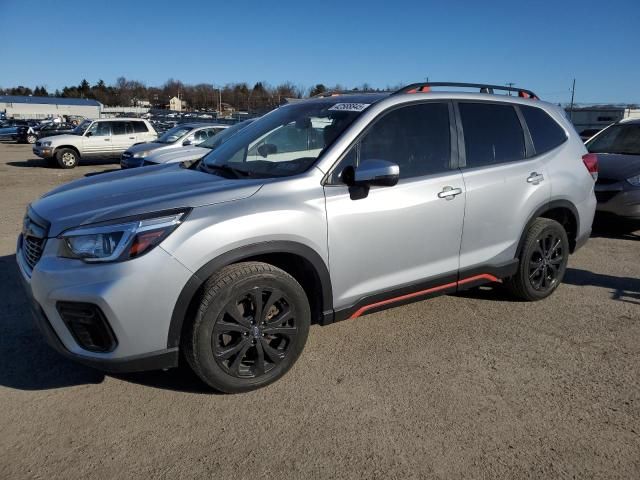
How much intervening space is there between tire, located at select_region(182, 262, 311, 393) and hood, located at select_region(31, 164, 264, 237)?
458mm

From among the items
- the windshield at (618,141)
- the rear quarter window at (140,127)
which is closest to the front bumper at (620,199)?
the windshield at (618,141)

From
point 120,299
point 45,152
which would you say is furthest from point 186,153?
point 45,152

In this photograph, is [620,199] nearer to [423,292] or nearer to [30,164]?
[423,292]

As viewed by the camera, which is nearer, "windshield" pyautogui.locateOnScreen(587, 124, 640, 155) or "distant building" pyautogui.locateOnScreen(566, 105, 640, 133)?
"windshield" pyautogui.locateOnScreen(587, 124, 640, 155)

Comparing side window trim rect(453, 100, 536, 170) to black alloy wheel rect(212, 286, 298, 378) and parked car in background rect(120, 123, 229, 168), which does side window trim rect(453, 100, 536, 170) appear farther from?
parked car in background rect(120, 123, 229, 168)

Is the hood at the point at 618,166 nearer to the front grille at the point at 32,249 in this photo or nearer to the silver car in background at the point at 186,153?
the silver car in background at the point at 186,153

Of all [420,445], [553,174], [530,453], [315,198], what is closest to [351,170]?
[315,198]

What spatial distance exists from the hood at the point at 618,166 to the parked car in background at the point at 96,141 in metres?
16.0

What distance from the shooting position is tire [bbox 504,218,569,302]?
4348 mm

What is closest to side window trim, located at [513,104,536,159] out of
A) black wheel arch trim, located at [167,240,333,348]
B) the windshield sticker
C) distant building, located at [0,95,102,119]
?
the windshield sticker

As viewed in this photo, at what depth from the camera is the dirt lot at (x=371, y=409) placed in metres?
2.50

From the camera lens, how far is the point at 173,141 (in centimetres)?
1363

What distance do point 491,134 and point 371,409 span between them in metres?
2.45

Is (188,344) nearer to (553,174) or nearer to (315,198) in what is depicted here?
(315,198)
